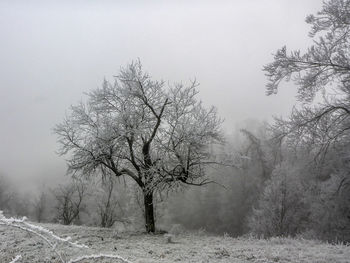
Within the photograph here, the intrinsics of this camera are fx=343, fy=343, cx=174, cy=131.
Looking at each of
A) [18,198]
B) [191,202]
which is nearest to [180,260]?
[191,202]

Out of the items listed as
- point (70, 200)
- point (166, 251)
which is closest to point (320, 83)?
point (166, 251)

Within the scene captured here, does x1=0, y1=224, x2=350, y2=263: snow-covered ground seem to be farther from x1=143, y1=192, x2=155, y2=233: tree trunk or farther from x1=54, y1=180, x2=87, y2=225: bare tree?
x1=54, y1=180, x2=87, y2=225: bare tree

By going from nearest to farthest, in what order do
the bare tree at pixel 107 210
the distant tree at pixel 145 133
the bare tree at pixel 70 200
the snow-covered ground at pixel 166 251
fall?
the snow-covered ground at pixel 166 251 < the distant tree at pixel 145 133 < the bare tree at pixel 107 210 < the bare tree at pixel 70 200

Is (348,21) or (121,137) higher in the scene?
(348,21)

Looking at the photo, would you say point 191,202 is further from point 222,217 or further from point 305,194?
point 305,194

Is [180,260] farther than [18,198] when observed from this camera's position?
No

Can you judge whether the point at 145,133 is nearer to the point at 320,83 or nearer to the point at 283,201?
the point at 320,83

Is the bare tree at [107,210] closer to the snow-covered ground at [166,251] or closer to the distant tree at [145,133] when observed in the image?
the distant tree at [145,133]

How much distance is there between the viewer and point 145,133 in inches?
606

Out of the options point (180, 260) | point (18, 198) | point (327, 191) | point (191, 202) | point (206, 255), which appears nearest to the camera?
point (180, 260)

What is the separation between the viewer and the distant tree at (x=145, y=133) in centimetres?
1491

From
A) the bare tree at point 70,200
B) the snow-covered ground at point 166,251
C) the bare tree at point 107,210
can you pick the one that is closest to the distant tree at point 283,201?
the bare tree at point 107,210

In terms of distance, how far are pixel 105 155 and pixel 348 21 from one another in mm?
10890

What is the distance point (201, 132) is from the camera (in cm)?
1491
